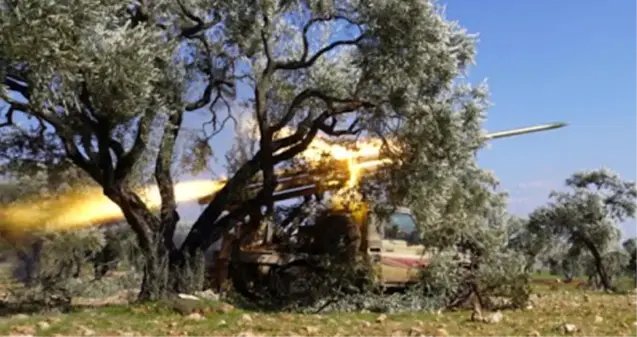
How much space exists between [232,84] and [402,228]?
250 inches

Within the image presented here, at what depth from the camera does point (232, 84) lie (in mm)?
20953

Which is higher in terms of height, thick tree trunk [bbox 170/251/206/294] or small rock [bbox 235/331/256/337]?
thick tree trunk [bbox 170/251/206/294]

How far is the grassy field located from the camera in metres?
13.3

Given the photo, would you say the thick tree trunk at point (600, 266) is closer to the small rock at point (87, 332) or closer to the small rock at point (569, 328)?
the small rock at point (569, 328)

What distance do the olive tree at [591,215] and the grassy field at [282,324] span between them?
2095 cm

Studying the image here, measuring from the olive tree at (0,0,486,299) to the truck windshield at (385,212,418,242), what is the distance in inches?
85.0

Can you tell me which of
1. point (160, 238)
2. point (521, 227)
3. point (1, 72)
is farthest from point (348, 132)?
point (521, 227)

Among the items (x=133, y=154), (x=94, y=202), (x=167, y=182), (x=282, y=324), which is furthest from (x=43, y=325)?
(x=94, y=202)

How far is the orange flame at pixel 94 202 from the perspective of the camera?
Answer: 2080 centimetres

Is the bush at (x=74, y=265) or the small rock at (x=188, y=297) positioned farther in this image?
the bush at (x=74, y=265)

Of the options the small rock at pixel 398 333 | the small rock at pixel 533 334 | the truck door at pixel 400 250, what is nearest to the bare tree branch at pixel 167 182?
the truck door at pixel 400 250

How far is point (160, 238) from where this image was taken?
18.1m

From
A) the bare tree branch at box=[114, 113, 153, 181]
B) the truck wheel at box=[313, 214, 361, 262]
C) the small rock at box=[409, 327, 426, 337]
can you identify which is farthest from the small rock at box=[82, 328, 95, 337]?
the truck wheel at box=[313, 214, 361, 262]

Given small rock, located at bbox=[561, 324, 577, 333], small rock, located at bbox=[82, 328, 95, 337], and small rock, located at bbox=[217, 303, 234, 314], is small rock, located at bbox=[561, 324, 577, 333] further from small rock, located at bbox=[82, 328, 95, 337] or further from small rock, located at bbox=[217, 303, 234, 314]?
small rock, located at bbox=[82, 328, 95, 337]
